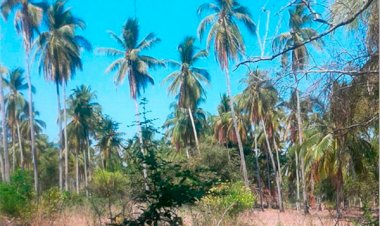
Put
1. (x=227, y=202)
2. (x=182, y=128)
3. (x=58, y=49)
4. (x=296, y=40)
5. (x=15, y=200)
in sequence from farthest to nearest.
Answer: (x=182, y=128) → (x=58, y=49) → (x=15, y=200) → (x=227, y=202) → (x=296, y=40)

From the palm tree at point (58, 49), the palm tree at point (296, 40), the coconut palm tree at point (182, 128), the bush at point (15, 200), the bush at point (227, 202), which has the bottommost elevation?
the bush at point (227, 202)

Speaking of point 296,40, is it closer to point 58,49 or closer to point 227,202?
point 227,202

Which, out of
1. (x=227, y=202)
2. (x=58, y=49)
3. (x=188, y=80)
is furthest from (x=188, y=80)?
(x=227, y=202)

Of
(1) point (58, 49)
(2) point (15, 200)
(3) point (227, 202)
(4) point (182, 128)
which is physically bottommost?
(3) point (227, 202)

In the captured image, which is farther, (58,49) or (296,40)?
(58,49)

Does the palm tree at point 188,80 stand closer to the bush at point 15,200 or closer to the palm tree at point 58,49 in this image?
the palm tree at point 58,49

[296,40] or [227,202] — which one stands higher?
[296,40]

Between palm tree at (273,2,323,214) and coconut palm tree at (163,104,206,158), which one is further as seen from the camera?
coconut palm tree at (163,104,206,158)

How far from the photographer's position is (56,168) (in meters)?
44.4

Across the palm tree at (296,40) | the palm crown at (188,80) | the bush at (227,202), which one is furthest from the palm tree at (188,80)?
the palm tree at (296,40)

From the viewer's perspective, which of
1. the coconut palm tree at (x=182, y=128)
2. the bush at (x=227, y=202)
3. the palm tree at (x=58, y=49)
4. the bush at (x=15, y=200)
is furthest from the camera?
the coconut palm tree at (x=182, y=128)

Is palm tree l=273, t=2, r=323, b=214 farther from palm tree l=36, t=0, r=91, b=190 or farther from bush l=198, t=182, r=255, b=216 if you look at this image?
palm tree l=36, t=0, r=91, b=190

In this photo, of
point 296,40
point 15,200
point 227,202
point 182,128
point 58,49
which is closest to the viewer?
point 296,40

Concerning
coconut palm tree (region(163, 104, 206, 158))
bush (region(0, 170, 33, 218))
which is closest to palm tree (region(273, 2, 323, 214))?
bush (region(0, 170, 33, 218))
